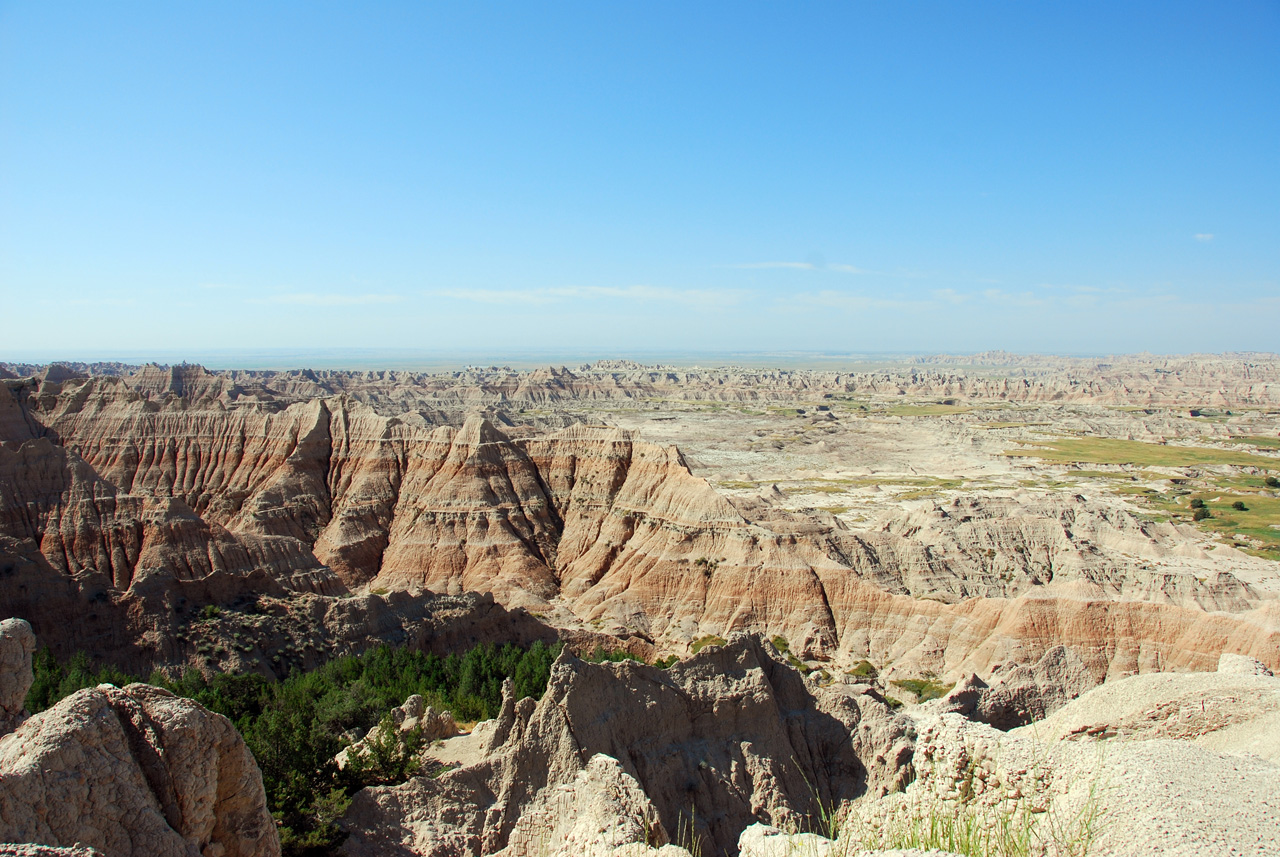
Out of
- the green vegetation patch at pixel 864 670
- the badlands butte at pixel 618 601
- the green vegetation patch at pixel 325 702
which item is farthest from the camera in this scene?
the green vegetation patch at pixel 864 670

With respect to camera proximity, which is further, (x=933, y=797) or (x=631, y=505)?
(x=631, y=505)

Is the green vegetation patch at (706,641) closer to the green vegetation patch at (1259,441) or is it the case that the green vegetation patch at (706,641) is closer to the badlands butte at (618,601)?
the badlands butte at (618,601)

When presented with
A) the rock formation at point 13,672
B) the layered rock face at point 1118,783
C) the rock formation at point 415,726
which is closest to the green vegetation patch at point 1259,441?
the layered rock face at point 1118,783

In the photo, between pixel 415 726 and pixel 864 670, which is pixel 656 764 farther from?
pixel 864 670

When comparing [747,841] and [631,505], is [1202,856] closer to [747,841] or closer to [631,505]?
[747,841]

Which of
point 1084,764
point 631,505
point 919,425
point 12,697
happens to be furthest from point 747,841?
point 919,425

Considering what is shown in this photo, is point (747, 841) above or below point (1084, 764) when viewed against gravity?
below
